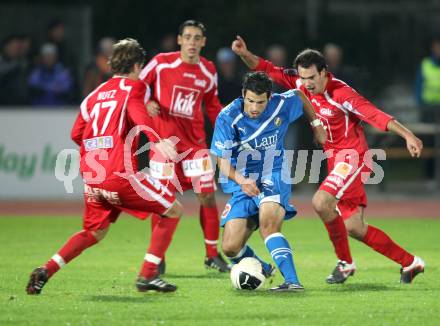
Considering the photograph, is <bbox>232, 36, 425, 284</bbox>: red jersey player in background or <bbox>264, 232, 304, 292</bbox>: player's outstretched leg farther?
<bbox>232, 36, 425, 284</bbox>: red jersey player in background

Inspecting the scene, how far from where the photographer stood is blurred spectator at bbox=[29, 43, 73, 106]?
1759 cm

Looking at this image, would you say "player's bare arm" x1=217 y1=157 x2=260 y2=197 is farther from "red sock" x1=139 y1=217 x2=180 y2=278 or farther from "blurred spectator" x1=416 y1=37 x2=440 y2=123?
"blurred spectator" x1=416 y1=37 x2=440 y2=123

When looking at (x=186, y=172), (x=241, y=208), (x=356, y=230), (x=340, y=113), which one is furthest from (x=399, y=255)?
(x=186, y=172)

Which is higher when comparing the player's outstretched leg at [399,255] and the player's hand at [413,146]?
the player's hand at [413,146]

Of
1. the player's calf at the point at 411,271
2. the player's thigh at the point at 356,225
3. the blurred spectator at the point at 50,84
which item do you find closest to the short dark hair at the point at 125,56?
the player's thigh at the point at 356,225

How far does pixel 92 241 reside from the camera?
8.66 meters

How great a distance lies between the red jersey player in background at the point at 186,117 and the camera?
10.7m

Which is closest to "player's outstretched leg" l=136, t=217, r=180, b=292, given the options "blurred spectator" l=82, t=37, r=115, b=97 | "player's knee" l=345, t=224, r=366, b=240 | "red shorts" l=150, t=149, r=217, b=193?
"player's knee" l=345, t=224, r=366, b=240

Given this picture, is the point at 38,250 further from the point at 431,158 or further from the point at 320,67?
the point at 431,158

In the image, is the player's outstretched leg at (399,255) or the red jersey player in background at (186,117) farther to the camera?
the red jersey player in background at (186,117)

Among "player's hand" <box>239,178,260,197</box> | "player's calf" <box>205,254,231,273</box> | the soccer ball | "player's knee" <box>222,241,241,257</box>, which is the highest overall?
"player's hand" <box>239,178,260,197</box>

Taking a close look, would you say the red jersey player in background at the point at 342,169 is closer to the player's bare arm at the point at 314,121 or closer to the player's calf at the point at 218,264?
the player's bare arm at the point at 314,121

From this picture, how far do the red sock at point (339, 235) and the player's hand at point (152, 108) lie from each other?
1.96 m

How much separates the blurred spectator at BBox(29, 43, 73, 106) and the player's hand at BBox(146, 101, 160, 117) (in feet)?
24.2
